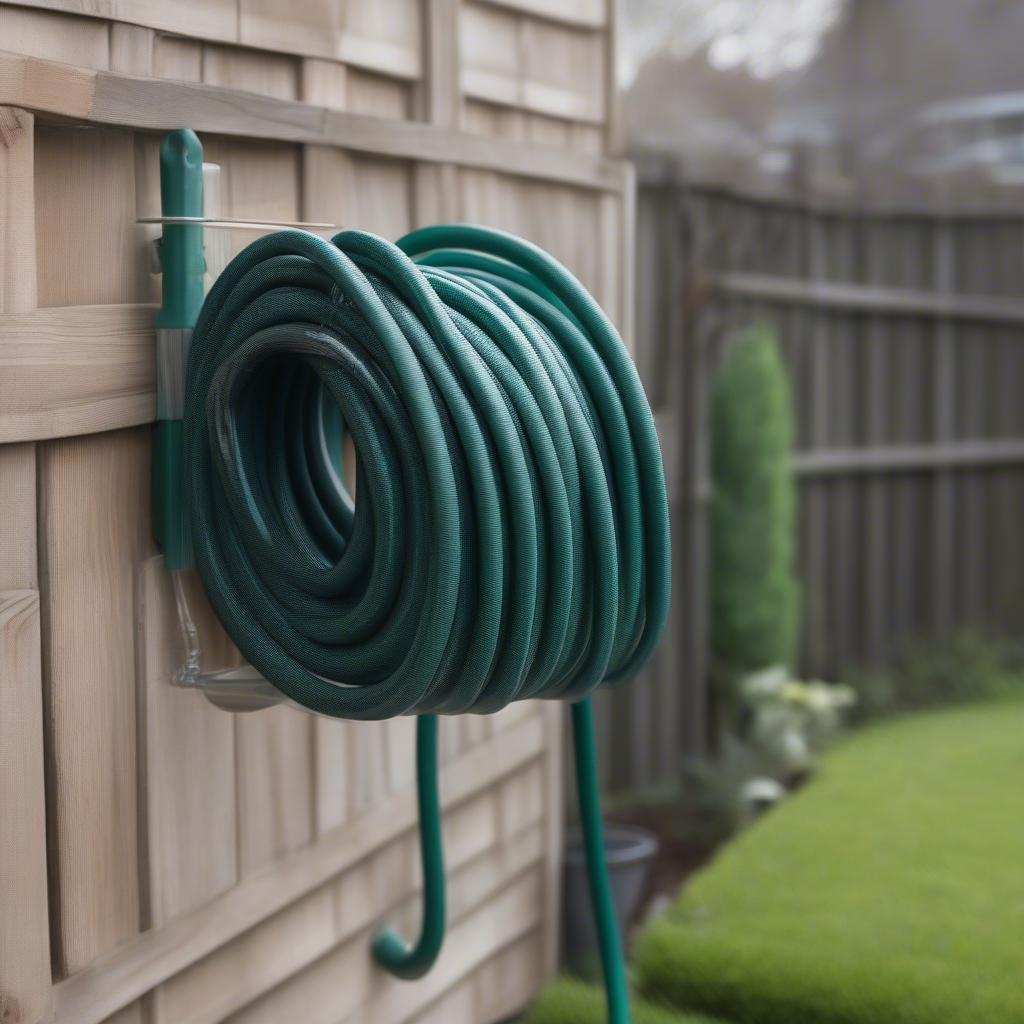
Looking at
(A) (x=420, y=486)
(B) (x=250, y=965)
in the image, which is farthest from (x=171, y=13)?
(B) (x=250, y=965)

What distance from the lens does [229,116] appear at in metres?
1.80

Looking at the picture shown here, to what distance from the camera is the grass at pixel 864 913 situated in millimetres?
2871

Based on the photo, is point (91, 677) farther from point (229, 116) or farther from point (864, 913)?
point (864, 913)

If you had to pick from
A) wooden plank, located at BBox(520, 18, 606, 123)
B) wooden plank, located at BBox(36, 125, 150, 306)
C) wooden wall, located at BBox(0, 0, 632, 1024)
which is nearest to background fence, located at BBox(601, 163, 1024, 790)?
wooden plank, located at BBox(520, 18, 606, 123)

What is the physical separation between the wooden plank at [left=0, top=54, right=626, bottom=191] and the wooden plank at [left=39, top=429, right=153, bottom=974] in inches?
14.6

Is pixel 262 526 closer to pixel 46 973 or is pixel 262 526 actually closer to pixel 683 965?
pixel 46 973

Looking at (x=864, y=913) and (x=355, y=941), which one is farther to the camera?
(x=864, y=913)

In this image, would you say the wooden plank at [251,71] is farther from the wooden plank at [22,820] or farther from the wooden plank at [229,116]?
the wooden plank at [22,820]

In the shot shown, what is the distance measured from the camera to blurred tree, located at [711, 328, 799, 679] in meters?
5.18

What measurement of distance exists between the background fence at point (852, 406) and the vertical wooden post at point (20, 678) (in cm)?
343

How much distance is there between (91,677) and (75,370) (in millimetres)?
354

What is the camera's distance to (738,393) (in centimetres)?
518

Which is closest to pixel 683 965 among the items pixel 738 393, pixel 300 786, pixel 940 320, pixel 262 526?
pixel 300 786

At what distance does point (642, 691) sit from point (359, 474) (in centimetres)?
352
